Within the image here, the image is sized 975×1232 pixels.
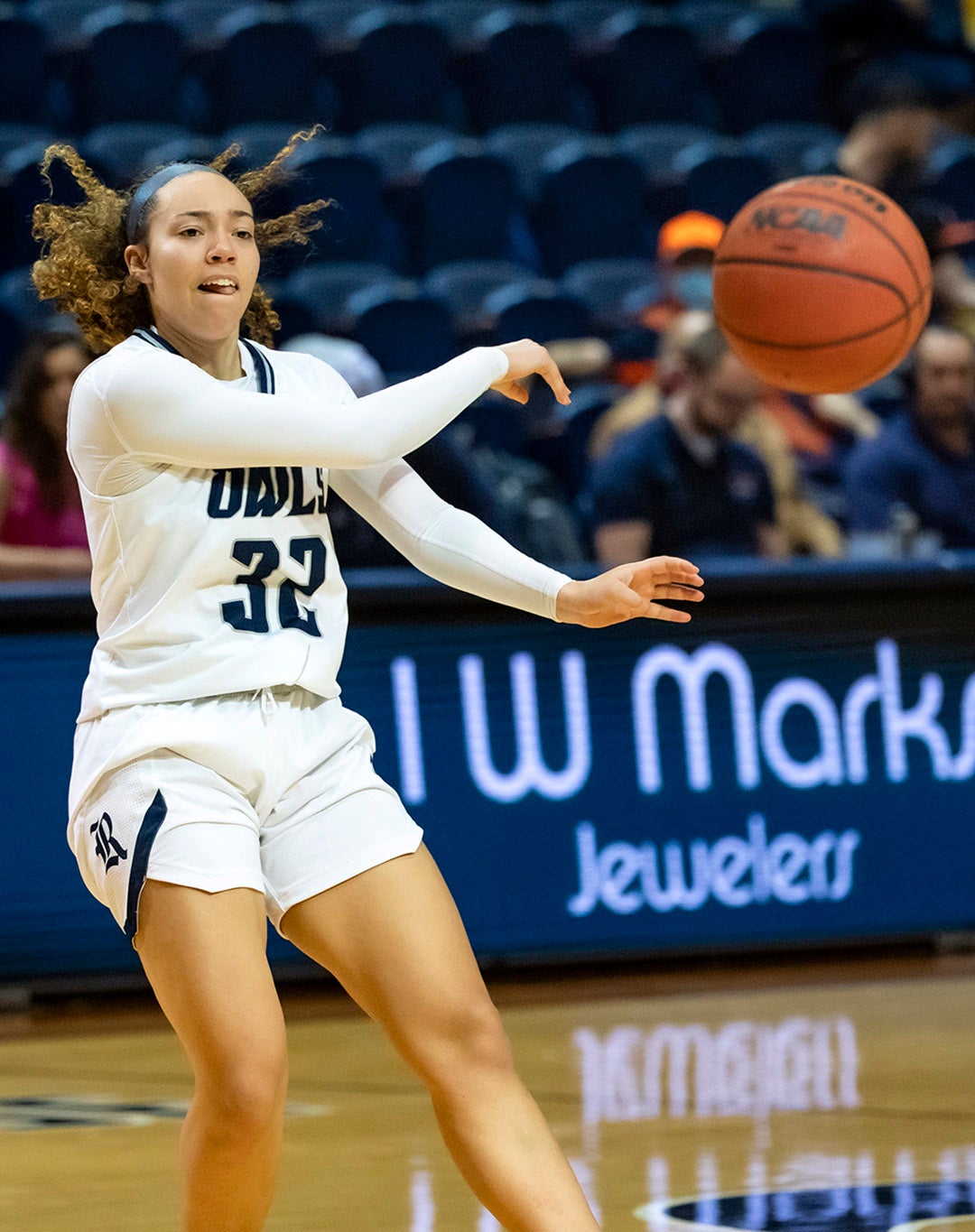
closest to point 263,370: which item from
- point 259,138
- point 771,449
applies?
point 771,449

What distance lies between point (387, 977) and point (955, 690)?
416 centimetres

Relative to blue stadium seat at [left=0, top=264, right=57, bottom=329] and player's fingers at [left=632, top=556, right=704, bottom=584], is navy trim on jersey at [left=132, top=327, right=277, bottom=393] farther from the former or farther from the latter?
blue stadium seat at [left=0, top=264, right=57, bottom=329]

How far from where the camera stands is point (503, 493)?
7262 mm

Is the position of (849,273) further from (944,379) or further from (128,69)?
(128,69)

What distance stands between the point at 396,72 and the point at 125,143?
163cm

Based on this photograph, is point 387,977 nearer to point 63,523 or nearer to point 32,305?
point 63,523

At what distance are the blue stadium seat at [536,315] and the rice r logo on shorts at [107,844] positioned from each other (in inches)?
252

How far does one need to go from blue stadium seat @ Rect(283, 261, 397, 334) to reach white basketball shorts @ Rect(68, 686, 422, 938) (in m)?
6.60

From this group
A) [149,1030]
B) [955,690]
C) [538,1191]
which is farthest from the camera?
[955,690]

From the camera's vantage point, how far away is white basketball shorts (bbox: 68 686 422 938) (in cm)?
284

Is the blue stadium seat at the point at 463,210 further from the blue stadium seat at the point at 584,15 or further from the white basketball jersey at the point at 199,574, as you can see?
the white basketball jersey at the point at 199,574

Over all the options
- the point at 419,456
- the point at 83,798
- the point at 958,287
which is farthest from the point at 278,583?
the point at 958,287

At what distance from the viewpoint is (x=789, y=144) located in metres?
11.3

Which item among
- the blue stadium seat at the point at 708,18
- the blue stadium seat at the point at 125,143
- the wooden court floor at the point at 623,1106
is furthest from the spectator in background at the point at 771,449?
the blue stadium seat at the point at 708,18
